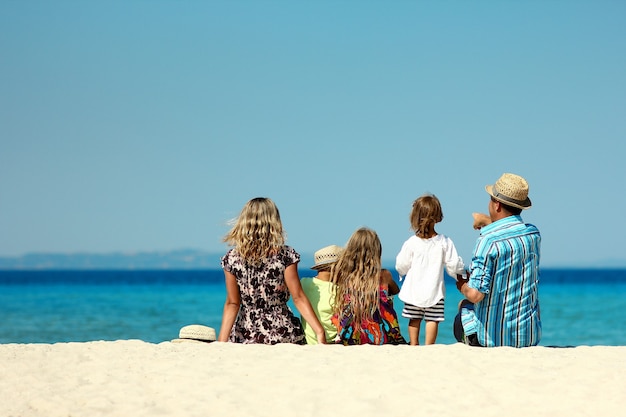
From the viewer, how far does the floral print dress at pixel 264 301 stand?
264 inches

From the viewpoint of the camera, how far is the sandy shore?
500 cm

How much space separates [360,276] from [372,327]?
51 centimetres

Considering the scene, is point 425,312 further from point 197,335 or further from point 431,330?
point 197,335

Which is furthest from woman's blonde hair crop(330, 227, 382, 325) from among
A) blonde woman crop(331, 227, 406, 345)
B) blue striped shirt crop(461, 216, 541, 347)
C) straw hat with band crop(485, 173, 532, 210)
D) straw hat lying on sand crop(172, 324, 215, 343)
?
straw hat lying on sand crop(172, 324, 215, 343)

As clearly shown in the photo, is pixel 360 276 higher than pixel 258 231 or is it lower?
lower

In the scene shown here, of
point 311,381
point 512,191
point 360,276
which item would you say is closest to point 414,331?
point 360,276

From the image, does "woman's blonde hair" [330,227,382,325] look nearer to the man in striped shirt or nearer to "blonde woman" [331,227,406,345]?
"blonde woman" [331,227,406,345]

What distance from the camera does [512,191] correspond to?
20.9 ft

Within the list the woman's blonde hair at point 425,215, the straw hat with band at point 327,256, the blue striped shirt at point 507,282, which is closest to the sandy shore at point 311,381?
the blue striped shirt at point 507,282

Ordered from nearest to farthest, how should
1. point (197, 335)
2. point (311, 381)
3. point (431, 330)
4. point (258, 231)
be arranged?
point (311, 381)
point (258, 231)
point (431, 330)
point (197, 335)

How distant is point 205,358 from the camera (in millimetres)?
6086

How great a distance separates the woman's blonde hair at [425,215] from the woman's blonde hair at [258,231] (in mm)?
1239

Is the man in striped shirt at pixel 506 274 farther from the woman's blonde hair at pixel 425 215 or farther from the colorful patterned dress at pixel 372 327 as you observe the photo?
the colorful patterned dress at pixel 372 327

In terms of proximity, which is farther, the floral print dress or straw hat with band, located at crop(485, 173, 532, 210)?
the floral print dress
